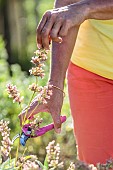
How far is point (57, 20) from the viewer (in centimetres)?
306

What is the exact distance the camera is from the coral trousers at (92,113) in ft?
12.9

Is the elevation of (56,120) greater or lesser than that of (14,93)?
lesser

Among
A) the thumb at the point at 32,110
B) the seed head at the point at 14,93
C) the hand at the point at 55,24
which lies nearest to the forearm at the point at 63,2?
the thumb at the point at 32,110

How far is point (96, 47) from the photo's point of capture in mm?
3924

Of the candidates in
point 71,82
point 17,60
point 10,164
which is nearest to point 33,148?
point 71,82

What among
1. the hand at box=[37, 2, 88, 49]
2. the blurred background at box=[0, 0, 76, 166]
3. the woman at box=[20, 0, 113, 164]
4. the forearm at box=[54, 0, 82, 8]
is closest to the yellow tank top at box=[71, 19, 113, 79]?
the woman at box=[20, 0, 113, 164]

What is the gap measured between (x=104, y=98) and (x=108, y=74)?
12 centimetres

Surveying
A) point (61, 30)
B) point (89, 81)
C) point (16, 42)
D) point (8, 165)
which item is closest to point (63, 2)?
point (89, 81)

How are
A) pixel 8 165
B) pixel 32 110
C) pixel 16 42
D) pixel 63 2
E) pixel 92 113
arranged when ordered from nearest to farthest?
1. pixel 8 165
2. pixel 32 110
3. pixel 63 2
4. pixel 92 113
5. pixel 16 42

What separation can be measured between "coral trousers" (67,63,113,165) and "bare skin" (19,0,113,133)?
9.5 inches

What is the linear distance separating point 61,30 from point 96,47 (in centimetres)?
88

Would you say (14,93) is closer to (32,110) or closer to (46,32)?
(46,32)

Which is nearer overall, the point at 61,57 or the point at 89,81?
the point at 61,57

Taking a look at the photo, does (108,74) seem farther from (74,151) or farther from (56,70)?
(74,151)
